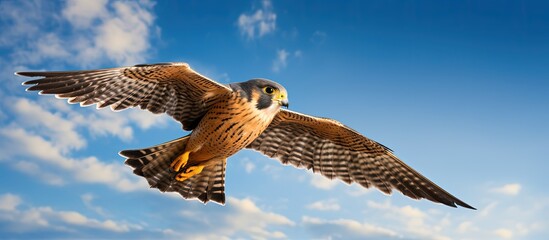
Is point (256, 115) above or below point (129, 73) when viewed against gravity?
below

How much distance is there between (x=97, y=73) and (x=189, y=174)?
2304 millimetres

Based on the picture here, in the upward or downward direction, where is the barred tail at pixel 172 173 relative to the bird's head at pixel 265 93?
downward

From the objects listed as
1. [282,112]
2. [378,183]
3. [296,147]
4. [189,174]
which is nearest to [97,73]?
[189,174]

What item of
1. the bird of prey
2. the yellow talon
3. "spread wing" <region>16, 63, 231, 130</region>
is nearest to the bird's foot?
the bird of prey

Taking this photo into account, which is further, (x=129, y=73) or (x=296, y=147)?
(x=296, y=147)

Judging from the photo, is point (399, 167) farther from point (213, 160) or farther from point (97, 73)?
point (97, 73)

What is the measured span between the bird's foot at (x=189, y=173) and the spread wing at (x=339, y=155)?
1205mm

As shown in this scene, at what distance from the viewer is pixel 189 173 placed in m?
9.12

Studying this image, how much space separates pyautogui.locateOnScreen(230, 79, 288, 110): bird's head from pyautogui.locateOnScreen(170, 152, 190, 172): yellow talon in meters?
1.47

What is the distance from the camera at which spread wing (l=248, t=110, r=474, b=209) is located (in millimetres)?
9602

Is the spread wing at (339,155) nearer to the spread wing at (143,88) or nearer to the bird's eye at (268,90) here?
the bird's eye at (268,90)

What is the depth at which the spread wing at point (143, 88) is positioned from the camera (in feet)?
25.0

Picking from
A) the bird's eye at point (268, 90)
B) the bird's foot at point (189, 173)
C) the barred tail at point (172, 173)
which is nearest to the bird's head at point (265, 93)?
the bird's eye at point (268, 90)

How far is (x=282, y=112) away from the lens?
920 cm
